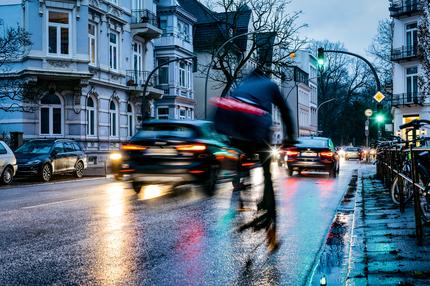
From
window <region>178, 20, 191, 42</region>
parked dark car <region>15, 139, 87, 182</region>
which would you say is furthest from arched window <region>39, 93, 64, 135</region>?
window <region>178, 20, 191, 42</region>

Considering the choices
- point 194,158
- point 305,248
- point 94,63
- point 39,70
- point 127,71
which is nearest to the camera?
point 305,248

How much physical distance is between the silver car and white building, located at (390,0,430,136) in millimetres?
39024

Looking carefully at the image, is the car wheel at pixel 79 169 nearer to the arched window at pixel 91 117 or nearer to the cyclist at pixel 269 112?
the arched window at pixel 91 117

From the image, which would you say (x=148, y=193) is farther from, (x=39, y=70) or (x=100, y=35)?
(x=100, y=35)

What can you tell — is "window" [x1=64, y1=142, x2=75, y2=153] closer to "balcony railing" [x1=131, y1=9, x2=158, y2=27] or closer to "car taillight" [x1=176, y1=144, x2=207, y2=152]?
"car taillight" [x1=176, y1=144, x2=207, y2=152]

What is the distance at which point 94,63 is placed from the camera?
3356 cm

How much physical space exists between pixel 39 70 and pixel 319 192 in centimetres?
2003

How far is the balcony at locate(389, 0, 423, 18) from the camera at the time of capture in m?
50.3

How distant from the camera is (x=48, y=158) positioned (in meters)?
21.6

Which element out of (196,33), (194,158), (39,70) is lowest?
(194,158)

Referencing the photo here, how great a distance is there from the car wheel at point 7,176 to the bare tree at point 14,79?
461 cm

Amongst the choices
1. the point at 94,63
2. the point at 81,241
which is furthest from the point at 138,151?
the point at 94,63

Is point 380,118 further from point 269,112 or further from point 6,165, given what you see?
point 269,112

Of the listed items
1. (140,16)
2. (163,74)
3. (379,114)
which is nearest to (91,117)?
(140,16)
